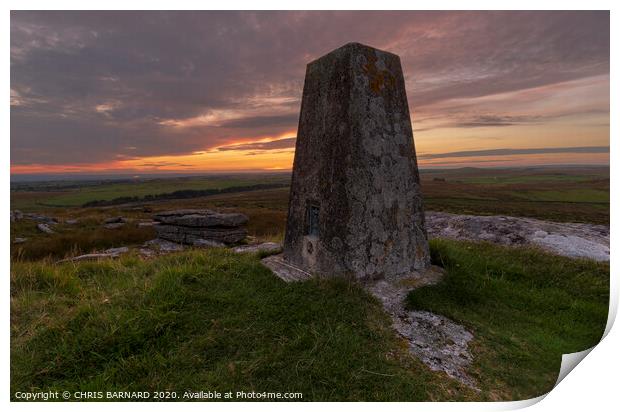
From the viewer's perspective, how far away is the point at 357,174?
4.45 m

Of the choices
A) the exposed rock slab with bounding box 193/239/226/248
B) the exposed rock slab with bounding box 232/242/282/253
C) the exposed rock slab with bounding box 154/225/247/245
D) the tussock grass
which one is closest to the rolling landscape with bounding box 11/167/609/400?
the exposed rock slab with bounding box 232/242/282/253

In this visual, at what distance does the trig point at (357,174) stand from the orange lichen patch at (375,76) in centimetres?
1

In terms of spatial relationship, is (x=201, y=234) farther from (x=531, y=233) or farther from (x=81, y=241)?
(x=531, y=233)

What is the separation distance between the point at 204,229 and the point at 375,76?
12196mm

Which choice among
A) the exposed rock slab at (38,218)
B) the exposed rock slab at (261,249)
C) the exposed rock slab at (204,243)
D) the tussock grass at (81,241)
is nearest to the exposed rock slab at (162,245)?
the exposed rock slab at (204,243)

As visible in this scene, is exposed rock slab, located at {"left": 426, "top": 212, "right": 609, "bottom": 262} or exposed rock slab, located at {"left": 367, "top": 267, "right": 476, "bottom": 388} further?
exposed rock slab, located at {"left": 426, "top": 212, "right": 609, "bottom": 262}

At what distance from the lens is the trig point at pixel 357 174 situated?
4465 millimetres

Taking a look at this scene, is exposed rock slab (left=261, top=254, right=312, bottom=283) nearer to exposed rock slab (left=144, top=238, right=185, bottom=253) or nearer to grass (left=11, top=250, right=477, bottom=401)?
grass (left=11, top=250, right=477, bottom=401)

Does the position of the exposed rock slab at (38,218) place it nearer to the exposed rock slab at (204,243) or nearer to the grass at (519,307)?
the exposed rock slab at (204,243)

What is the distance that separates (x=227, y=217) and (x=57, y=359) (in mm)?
11702

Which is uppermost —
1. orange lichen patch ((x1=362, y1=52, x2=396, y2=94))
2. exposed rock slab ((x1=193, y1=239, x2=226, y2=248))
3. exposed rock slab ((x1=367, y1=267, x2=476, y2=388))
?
orange lichen patch ((x1=362, y1=52, x2=396, y2=94))

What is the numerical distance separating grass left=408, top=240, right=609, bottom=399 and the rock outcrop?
10.6 metres

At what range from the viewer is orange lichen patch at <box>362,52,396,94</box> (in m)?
4.64

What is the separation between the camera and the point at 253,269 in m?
5.06
